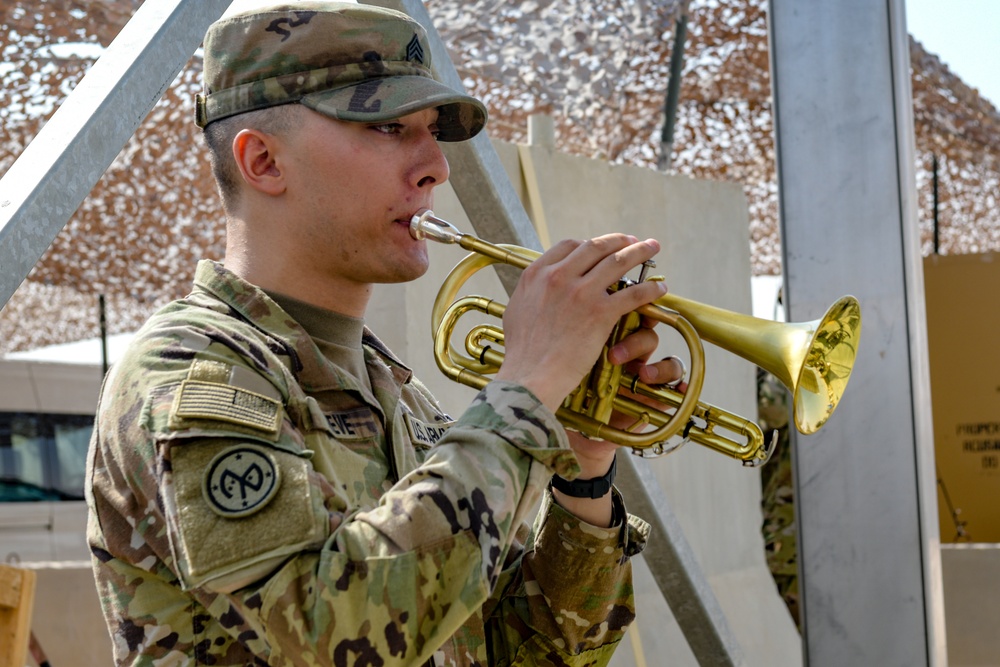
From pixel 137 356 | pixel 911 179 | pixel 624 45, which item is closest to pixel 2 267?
pixel 137 356

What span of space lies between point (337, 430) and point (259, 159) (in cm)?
39

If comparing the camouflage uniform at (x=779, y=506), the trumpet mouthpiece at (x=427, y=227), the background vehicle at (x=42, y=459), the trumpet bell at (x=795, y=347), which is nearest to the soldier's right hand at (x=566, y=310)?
the trumpet mouthpiece at (x=427, y=227)

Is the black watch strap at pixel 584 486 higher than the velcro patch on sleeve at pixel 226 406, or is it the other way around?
the velcro patch on sleeve at pixel 226 406

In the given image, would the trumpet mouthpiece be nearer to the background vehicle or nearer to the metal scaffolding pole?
the metal scaffolding pole

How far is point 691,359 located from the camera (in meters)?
1.82

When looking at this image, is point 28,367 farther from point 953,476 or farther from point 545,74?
point 953,476

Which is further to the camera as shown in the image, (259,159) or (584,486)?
(584,486)

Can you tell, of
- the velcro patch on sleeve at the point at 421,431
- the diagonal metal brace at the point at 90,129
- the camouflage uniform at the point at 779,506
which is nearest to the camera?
the diagonal metal brace at the point at 90,129

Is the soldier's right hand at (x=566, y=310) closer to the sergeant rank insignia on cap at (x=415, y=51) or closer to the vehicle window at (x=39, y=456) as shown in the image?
the sergeant rank insignia on cap at (x=415, y=51)

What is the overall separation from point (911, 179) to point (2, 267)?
1.87 meters

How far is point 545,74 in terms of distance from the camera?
22.2 ft

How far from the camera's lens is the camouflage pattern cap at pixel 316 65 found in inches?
65.8

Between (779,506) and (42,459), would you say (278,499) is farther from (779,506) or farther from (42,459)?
(42,459)

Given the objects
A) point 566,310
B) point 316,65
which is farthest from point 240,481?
point 316,65
